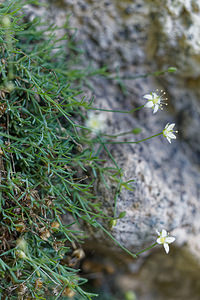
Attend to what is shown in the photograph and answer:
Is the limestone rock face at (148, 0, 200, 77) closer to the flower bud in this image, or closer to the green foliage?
the green foliage

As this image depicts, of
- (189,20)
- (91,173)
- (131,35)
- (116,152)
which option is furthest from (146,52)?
(91,173)

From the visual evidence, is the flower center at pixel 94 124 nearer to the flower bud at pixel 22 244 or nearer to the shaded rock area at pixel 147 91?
the shaded rock area at pixel 147 91

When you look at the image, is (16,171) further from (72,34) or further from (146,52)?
(146,52)

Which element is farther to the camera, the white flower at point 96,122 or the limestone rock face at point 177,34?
the limestone rock face at point 177,34

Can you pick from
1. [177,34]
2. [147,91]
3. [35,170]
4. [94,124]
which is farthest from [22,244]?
[177,34]

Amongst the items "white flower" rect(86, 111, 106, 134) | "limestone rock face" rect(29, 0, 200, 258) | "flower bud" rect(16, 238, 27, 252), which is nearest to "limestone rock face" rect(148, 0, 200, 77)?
"limestone rock face" rect(29, 0, 200, 258)

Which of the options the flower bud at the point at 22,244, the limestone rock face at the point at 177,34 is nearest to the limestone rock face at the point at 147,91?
the limestone rock face at the point at 177,34
